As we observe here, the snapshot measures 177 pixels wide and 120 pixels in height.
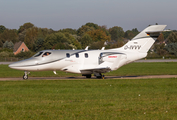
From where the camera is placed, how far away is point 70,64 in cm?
2748

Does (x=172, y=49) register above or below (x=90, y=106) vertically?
above

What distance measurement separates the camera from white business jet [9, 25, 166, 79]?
87.6ft

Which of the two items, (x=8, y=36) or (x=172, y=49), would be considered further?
(x=8, y=36)

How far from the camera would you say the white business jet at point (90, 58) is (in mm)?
26688

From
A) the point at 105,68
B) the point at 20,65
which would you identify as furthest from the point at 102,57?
the point at 20,65

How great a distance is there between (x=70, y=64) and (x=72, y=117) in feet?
57.0

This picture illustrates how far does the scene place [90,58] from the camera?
28.0 m

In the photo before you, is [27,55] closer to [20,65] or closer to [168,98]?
[20,65]

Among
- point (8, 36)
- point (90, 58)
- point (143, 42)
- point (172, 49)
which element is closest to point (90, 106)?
point (90, 58)

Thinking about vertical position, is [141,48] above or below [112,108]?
above

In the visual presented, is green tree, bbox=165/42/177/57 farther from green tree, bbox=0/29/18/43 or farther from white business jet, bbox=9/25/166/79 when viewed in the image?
white business jet, bbox=9/25/166/79

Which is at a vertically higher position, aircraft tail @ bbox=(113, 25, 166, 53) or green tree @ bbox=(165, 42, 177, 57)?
green tree @ bbox=(165, 42, 177, 57)

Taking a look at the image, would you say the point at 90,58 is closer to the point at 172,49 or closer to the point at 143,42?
the point at 143,42

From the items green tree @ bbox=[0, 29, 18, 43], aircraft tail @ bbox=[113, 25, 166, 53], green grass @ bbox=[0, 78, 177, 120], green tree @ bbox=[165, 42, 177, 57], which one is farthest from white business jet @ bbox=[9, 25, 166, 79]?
green tree @ bbox=[0, 29, 18, 43]
